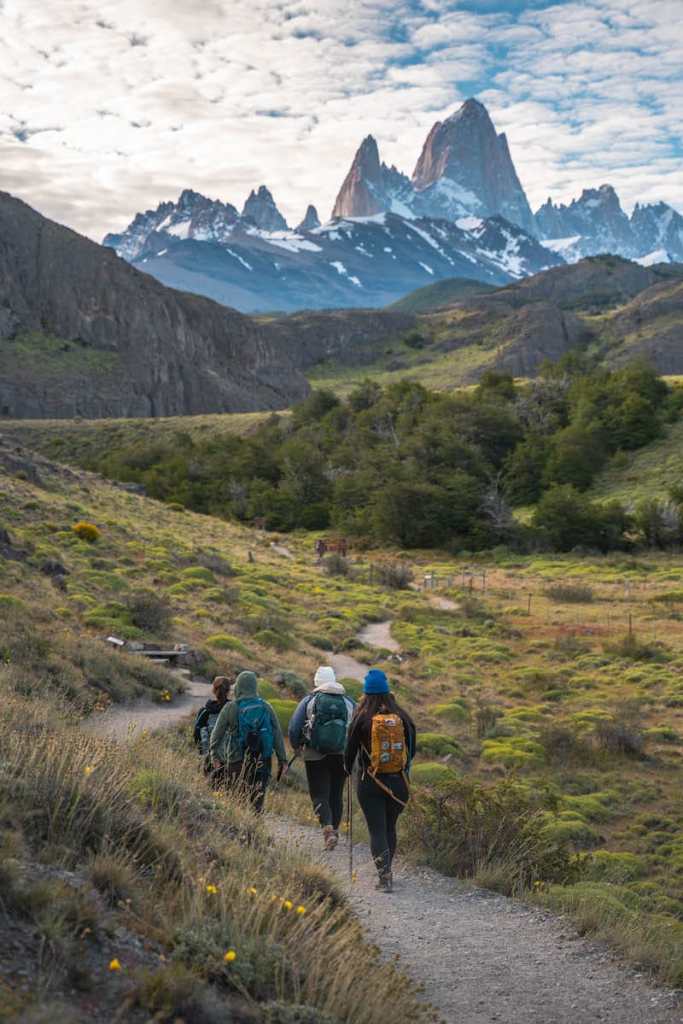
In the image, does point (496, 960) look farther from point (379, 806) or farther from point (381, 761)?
point (381, 761)

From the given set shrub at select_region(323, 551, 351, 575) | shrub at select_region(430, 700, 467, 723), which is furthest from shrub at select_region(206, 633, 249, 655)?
shrub at select_region(323, 551, 351, 575)

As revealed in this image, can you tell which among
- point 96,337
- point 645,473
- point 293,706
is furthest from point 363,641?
point 96,337

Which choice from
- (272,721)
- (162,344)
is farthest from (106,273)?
(272,721)

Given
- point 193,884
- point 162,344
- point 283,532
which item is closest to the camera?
point 193,884

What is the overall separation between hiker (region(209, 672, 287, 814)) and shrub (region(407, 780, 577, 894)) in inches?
73.6

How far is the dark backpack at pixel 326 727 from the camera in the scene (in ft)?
31.2

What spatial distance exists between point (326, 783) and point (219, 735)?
1199mm

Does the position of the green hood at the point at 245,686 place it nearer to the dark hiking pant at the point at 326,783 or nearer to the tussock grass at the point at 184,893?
the dark hiking pant at the point at 326,783

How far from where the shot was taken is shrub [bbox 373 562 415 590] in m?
45.9

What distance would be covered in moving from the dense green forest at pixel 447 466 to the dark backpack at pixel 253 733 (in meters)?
50.0

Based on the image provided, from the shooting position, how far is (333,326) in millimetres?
189750

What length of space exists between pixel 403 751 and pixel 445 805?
2198mm

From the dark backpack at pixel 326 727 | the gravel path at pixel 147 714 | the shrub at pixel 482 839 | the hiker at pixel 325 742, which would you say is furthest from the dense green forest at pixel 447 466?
the dark backpack at pixel 326 727

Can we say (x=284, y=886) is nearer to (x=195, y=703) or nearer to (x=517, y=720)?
(x=195, y=703)
